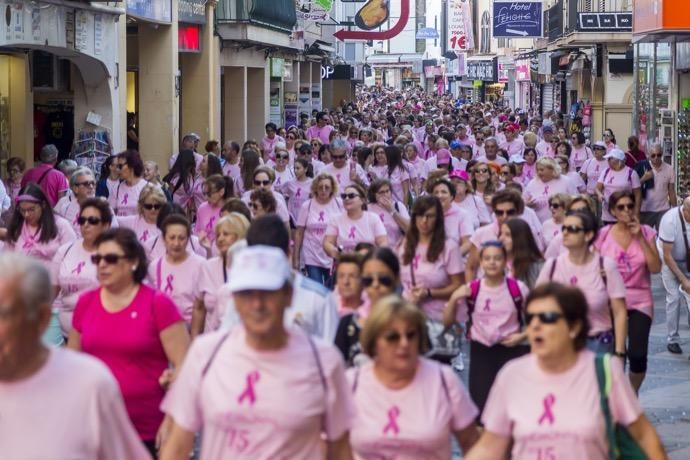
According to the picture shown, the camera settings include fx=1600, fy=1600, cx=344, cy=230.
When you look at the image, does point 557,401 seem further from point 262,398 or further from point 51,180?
point 51,180

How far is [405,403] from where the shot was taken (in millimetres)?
5859

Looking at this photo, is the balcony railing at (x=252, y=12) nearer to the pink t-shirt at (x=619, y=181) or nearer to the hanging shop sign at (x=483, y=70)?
the pink t-shirt at (x=619, y=181)

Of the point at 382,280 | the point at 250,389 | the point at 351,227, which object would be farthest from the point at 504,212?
the point at 250,389

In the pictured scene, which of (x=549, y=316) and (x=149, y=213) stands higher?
(x=149, y=213)

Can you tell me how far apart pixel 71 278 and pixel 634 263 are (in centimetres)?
356

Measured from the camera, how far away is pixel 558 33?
42.9 metres

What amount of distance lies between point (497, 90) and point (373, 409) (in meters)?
94.9

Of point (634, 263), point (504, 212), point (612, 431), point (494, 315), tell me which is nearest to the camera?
point (612, 431)

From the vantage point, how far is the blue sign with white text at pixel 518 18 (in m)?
48.0

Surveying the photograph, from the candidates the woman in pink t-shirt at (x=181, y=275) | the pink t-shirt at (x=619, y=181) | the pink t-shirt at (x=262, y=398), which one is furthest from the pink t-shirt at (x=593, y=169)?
the pink t-shirt at (x=262, y=398)

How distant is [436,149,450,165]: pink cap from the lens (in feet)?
75.7

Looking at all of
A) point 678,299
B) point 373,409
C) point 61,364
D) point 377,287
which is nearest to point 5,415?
point 61,364

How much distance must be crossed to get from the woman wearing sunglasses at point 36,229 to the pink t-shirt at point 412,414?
4865mm

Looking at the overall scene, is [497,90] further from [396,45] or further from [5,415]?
[5,415]
